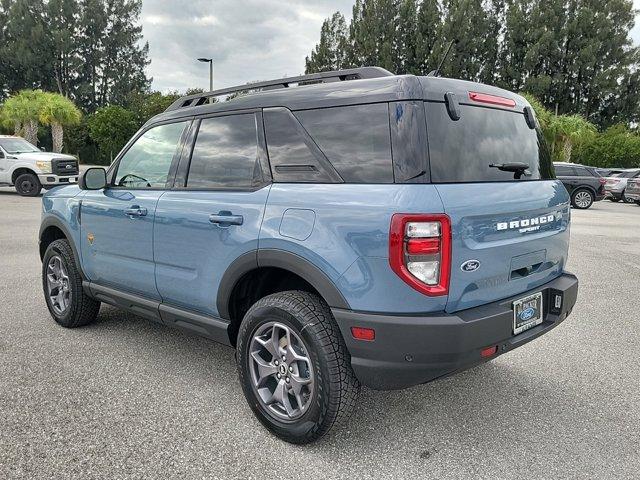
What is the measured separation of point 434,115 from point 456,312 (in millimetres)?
936

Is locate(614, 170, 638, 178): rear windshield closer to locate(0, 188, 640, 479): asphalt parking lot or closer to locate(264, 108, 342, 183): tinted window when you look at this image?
locate(0, 188, 640, 479): asphalt parking lot

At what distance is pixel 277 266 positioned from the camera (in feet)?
8.73

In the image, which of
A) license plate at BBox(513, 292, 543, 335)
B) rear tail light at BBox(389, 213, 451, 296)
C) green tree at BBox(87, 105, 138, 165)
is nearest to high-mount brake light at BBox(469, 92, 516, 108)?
rear tail light at BBox(389, 213, 451, 296)

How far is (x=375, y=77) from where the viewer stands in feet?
8.92

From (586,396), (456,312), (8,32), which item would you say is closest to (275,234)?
(456,312)

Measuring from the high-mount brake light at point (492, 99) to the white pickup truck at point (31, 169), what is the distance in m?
15.7

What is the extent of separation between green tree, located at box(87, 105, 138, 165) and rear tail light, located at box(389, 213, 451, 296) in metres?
41.2

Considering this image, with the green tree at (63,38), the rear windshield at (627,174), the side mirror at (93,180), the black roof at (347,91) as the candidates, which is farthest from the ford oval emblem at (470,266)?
the green tree at (63,38)

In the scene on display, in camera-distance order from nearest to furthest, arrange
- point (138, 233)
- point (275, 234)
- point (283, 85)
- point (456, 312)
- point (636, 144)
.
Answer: point (456, 312), point (275, 234), point (283, 85), point (138, 233), point (636, 144)

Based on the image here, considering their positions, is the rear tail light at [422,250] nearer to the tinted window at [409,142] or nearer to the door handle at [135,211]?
the tinted window at [409,142]

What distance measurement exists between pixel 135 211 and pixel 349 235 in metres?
1.82

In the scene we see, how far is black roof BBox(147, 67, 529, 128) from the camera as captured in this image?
2.47 meters

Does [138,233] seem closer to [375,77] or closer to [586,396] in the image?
[375,77]

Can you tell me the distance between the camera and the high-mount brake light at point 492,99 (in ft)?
8.97
